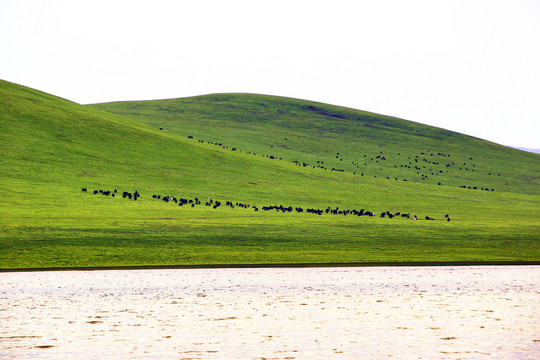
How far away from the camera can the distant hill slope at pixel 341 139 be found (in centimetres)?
10369

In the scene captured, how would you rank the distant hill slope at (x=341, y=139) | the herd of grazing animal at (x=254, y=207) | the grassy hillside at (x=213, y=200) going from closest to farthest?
the grassy hillside at (x=213, y=200)
the herd of grazing animal at (x=254, y=207)
the distant hill slope at (x=341, y=139)

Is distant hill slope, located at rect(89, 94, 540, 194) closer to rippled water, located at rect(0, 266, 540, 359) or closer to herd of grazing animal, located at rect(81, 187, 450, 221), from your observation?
herd of grazing animal, located at rect(81, 187, 450, 221)

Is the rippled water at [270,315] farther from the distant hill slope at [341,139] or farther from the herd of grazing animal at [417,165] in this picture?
the distant hill slope at [341,139]

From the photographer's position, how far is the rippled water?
13422 millimetres

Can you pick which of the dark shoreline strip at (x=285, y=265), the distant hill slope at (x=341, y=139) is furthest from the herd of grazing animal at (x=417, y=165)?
the dark shoreline strip at (x=285, y=265)

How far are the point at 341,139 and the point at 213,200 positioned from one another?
73866mm

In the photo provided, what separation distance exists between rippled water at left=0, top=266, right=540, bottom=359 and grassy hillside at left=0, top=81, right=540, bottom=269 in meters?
6.80

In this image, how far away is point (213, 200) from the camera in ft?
197

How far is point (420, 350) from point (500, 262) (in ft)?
71.9

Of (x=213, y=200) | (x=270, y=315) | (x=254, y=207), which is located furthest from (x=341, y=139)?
(x=270, y=315)

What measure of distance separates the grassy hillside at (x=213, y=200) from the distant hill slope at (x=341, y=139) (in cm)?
103

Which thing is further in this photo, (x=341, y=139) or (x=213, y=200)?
(x=341, y=139)

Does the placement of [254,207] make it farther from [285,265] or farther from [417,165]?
[417,165]

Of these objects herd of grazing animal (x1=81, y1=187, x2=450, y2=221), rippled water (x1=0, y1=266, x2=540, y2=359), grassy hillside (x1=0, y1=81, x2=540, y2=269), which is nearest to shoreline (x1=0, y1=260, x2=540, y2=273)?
grassy hillside (x1=0, y1=81, x2=540, y2=269)
